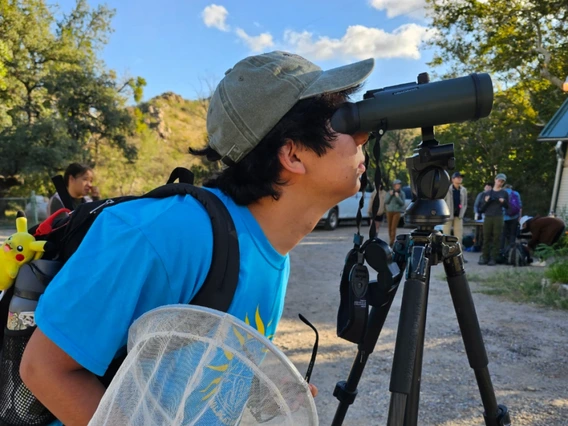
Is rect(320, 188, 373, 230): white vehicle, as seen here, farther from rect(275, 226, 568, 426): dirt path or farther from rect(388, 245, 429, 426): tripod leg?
rect(388, 245, 429, 426): tripod leg

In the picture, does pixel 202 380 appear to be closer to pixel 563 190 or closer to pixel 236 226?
pixel 236 226

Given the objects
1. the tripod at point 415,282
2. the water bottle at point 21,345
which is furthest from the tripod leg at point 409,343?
the water bottle at point 21,345

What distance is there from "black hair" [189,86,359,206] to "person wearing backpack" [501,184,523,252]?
342 inches

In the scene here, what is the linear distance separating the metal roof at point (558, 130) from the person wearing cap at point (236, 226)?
1056 cm

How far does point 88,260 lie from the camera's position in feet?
2.77

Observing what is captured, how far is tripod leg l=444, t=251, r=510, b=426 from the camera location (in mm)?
1581

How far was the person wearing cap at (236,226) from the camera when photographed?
0.84 metres

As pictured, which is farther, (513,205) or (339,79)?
(513,205)

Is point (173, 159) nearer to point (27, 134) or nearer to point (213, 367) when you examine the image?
point (27, 134)

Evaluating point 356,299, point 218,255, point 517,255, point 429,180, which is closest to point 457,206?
point 517,255

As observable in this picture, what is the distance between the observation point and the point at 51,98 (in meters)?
20.0

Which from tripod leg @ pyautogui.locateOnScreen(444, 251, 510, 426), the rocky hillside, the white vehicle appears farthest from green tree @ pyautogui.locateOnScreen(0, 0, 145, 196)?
tripod leg @ pyautogui.locateOnScreen(444, 251, 510, 426)

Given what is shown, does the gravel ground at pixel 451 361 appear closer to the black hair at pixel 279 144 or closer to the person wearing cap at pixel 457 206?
the black hair at pixel 279 144

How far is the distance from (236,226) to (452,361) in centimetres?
326
